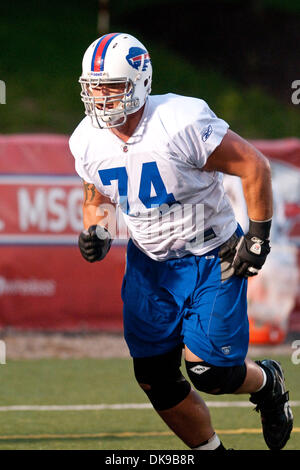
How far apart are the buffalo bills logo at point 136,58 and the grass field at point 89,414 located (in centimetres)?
192

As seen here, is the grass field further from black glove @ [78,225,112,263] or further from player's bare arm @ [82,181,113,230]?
player's bare arm @ [82,181,113,230]

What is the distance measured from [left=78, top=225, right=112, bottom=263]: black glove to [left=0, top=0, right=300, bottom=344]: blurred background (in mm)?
3160

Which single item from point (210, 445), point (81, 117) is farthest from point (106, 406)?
point (81, 117)

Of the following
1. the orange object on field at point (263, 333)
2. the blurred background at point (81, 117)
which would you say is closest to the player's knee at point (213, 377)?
the blurred background at point (81, 117)

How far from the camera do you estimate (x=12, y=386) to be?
632cm

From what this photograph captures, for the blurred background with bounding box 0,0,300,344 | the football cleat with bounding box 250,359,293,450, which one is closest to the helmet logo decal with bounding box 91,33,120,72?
the football cleat with bounding box 250,359,293,450

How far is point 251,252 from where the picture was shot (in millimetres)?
3961

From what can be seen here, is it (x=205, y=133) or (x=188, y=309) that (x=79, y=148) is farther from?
(x=188, y=309)

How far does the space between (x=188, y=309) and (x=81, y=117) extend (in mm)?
11111

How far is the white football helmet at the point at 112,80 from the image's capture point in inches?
152

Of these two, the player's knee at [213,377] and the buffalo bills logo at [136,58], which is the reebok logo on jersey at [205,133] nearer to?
the buffalo bills logo at [136,58]

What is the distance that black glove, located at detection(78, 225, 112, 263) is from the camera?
13.7ft

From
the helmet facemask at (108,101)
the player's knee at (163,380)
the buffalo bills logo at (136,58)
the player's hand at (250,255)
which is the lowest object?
the player's knee at (163,380)
